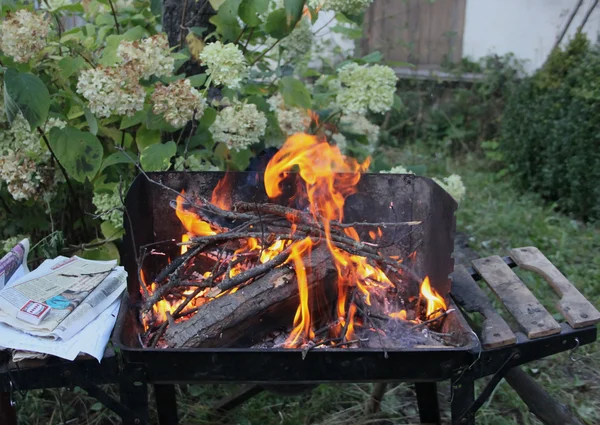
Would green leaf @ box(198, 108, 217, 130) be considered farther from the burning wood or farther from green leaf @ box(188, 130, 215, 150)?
the burning wood

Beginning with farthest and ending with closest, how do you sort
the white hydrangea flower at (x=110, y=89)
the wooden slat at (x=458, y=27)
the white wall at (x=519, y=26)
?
the wooden slat at (x=458, y=27), the white wall at (x=519, y=26), the white hydrangea flower at (x=110, y=89)

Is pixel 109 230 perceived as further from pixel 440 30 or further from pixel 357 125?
pixel 440 30

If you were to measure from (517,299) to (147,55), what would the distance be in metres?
1.45

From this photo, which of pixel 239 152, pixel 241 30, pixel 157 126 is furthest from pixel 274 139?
pixel 157 126

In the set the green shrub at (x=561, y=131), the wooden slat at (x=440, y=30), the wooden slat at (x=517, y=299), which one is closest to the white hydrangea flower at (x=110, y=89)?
the wooden slat at (x=517, y=299)

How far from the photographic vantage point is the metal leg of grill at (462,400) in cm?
158

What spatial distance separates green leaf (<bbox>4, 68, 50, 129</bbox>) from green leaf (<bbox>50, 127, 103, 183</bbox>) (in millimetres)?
165

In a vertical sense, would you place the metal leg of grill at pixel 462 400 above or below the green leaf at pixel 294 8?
below

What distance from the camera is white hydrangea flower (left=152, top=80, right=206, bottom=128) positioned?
2.06m

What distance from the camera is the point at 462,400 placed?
5.24 ft

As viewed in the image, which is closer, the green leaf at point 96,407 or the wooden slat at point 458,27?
the green leaf at point 96,407

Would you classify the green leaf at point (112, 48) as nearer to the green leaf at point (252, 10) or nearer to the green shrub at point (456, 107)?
the green leaf at point (252, 10)

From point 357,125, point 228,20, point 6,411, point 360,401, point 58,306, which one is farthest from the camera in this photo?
point 357,125

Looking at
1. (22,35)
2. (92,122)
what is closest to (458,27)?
(92,122)
